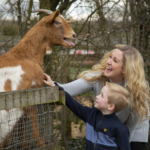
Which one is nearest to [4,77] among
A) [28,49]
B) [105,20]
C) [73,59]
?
[28,49]

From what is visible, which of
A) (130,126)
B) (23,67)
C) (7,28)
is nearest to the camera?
(130,126)

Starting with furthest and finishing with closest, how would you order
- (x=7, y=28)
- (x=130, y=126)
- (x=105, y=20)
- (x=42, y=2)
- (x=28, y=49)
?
(x=105, y=20)
(x=7, y=28)
(x=42, y=2)
(x=28, y=49)
(x=130, y=126)

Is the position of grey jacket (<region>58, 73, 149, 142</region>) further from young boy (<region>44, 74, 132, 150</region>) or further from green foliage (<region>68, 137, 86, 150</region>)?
green foliage (<region>68, 137, 86, 150</region>)

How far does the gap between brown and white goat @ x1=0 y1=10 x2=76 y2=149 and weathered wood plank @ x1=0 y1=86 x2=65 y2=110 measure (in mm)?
354

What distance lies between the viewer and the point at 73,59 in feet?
15.7

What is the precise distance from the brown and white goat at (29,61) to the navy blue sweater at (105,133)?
1.88 ft

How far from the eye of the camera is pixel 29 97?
1.75 meters

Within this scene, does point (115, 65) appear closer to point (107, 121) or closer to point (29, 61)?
point (107, 121)

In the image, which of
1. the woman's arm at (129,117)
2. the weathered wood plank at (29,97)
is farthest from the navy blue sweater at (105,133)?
the weathered wood plank at (29,97)

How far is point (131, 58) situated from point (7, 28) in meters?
3.01

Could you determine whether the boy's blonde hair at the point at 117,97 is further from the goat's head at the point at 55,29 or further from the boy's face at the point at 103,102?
the goat's head at the point at 55,29

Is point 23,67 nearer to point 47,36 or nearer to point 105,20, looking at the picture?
point 47,36

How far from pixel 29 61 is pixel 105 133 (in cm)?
156

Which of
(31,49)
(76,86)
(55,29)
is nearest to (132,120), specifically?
(76,86)
